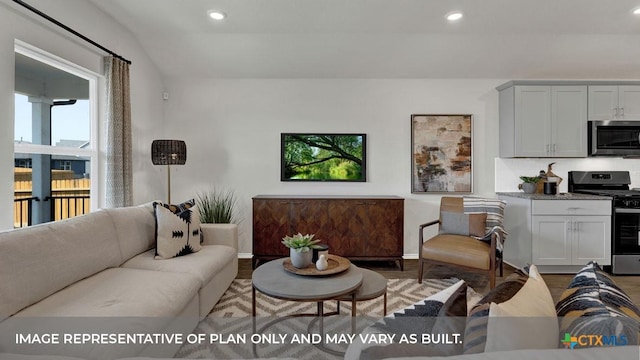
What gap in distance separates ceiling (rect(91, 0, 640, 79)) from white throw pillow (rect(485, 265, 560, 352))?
2.78 meters

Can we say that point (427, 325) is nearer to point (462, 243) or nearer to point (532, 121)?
point (462, 243)

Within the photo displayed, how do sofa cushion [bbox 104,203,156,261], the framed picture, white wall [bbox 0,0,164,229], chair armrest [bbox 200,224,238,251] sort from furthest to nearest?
the framed picture
chair armrest [bbox 200,224,238,251]
sofa cushion [bbox 104,203,156,261]
white wall [bbox 0,0,164,229]

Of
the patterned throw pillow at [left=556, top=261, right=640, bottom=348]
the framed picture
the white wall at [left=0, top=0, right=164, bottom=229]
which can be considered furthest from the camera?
the framed picture

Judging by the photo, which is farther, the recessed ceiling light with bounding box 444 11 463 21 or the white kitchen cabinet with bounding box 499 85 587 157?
the white kitchen cabinet with bounding box 499 85 587 157

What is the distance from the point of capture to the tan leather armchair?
2.82 metres

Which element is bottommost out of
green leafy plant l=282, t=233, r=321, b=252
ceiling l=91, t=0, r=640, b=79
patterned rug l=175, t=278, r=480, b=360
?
patterned rug l=175, t=278, r=480, b=360

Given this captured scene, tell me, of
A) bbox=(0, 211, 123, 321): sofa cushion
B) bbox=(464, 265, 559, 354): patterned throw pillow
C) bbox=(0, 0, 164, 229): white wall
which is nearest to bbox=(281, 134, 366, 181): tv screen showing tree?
bbox=(0, 0, 164, 229): white wall

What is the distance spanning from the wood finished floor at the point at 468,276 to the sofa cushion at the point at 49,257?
1518mm

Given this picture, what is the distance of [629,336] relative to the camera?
66 centimetres

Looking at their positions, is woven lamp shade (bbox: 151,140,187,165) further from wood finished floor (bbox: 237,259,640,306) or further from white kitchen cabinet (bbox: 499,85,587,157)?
white kitchen cabinet (bbox: 499,85,587,157)

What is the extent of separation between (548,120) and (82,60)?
502 centimetres

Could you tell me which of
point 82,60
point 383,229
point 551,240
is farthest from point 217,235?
point 551,240

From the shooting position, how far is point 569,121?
365 centimetres

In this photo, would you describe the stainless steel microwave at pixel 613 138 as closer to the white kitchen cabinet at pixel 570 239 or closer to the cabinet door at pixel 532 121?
the cabinet door at pixel 532 121
